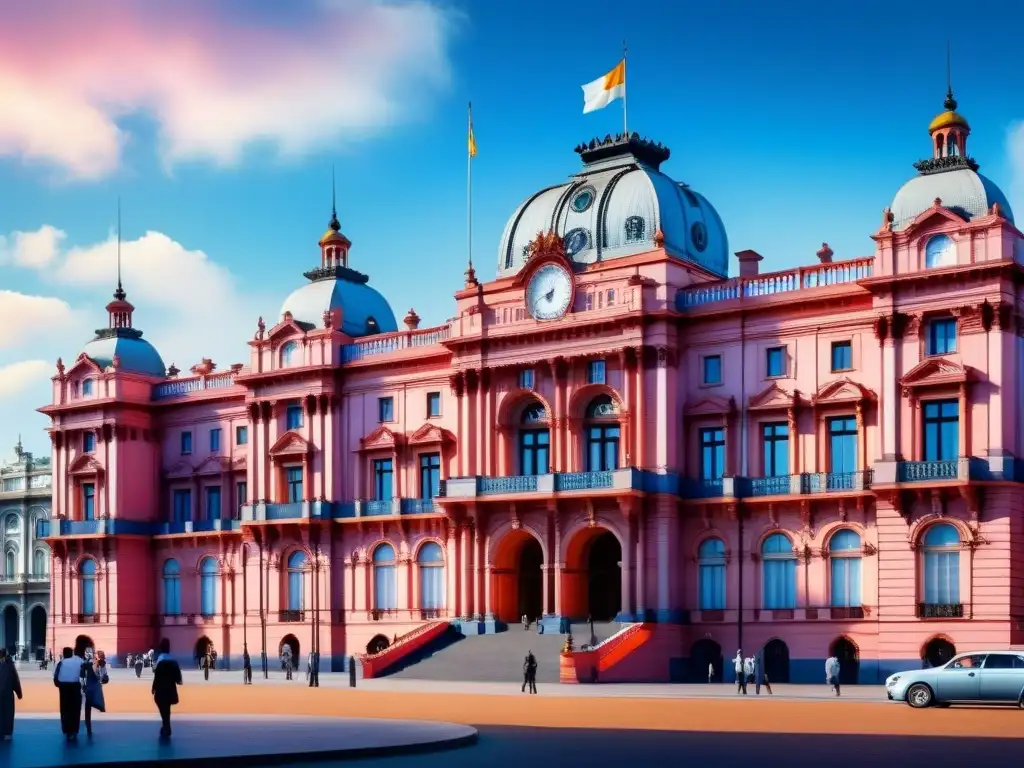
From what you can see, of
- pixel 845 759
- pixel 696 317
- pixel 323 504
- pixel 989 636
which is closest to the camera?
pixel 845 759

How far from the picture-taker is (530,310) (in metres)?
69.6

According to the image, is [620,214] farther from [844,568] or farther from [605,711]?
[605,711]

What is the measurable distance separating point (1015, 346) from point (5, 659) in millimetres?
39743

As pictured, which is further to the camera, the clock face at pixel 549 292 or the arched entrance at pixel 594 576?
the clock face at pixel 549 292

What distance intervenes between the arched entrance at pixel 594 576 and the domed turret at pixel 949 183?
1875cm

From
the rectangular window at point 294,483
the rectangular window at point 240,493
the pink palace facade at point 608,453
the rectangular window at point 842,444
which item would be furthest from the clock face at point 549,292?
the rectangular window at point 240,493

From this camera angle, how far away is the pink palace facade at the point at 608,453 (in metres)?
58.4

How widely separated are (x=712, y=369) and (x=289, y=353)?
A: 971 inches

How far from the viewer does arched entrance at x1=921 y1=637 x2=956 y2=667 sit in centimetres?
5756

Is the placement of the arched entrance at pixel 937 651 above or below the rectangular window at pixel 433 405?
below

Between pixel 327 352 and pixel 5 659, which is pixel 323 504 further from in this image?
pixel 5 659

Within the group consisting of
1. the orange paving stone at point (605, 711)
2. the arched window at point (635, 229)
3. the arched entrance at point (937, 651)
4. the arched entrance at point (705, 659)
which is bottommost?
the arched entrance at point (705, 659)

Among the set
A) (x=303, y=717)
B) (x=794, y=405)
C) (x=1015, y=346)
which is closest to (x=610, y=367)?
(x=794, y=405)

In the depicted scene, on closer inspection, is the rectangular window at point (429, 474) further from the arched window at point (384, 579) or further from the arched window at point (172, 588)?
the arched window at point (172, 588)
